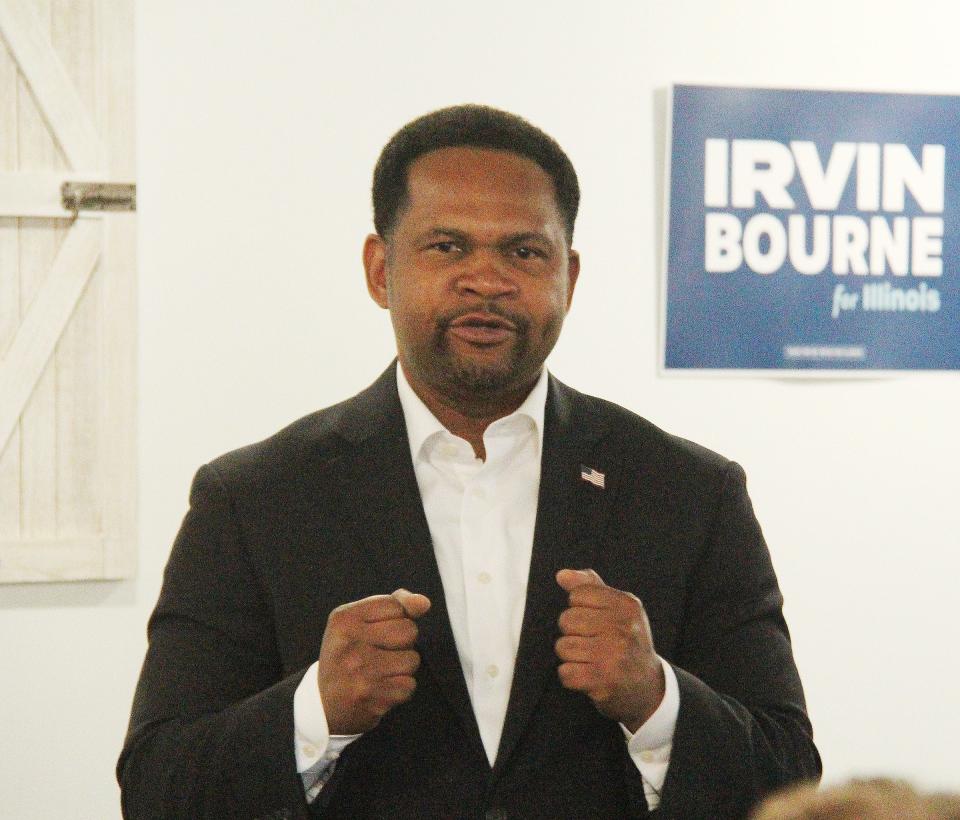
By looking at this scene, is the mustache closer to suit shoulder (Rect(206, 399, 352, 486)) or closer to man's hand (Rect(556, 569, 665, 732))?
suit shoulder (Rect(206, 399, 352, 486))

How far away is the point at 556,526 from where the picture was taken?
158 centimetres

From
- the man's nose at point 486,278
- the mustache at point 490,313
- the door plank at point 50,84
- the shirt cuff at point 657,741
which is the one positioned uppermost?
the door plank at point 50,84

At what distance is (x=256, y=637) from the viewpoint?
5.10ft

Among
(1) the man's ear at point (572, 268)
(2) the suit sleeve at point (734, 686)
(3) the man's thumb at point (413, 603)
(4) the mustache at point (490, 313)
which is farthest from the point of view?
(1) the man's ear at point (572, 268)

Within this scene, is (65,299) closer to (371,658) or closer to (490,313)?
(490,313)

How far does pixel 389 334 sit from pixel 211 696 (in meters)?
1.51

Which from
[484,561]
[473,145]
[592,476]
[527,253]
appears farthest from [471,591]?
[473,145]

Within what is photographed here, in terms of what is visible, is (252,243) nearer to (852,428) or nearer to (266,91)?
(266,91)

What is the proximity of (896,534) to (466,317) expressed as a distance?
1.93m

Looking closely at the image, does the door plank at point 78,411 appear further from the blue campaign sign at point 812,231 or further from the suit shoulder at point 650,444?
the suit shoulder at point 650,444

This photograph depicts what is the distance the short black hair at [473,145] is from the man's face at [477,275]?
0.05 feet

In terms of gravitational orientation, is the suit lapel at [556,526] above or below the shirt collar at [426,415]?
below

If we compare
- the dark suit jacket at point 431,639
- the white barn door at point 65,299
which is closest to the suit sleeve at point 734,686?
the dark suit jacket at point 431,639

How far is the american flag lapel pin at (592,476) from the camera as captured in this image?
1632 millimetres
